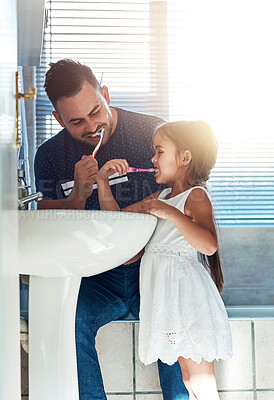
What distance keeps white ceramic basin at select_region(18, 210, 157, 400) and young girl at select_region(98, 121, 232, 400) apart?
0.20 metres

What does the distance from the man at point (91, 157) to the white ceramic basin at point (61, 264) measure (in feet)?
0.93

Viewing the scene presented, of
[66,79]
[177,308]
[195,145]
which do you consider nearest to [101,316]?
[177,308]

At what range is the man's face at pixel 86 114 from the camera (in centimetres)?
168

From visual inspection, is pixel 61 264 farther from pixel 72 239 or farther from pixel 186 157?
pixel 186 157

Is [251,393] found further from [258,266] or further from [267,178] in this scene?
[267,178]

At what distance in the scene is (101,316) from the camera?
1.36 meters

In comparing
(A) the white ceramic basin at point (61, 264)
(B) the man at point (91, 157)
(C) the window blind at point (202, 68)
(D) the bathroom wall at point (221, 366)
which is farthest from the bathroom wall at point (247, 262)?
(A) the white ceramic basin at point (61, 264)

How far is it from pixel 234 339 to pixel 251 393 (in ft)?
0.54

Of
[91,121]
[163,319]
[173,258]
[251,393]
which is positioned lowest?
[251,393]

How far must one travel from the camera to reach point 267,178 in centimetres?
243

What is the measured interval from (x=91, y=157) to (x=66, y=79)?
33 cm

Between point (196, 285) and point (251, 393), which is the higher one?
point (196, 285)

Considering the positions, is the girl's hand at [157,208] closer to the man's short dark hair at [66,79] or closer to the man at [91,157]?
the man at [91,157]

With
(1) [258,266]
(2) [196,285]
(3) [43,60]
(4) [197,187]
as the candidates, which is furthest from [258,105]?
(2) [196,285]
